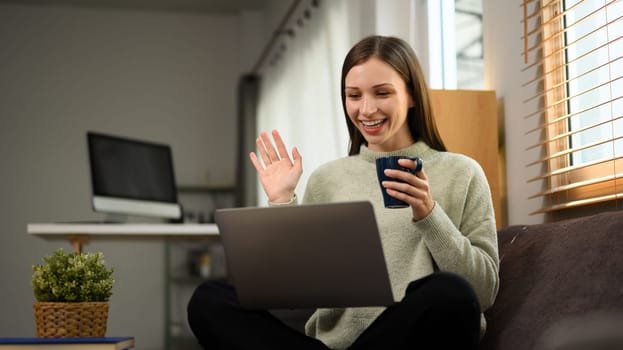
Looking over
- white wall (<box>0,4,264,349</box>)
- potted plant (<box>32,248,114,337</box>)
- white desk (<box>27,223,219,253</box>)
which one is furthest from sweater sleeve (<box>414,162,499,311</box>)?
white wall (<box>0,4,264,349</box>)

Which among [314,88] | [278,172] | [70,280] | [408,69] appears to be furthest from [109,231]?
Result: [408,69]

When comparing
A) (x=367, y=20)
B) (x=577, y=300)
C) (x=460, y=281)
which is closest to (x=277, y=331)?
(x=460, y=281)

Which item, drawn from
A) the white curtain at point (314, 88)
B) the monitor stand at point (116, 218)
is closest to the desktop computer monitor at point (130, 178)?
the monitor stand at point (116, 218)

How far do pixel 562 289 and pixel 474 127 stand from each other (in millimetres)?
961

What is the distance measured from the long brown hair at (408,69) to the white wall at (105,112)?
14.3ft

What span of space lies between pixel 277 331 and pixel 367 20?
211cm

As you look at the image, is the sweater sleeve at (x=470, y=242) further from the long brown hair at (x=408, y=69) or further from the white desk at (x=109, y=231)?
the white desk at (x=109, y=231)

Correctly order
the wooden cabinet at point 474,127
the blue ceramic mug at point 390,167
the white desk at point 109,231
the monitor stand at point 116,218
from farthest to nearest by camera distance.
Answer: the monitor stand at point 116,218 → the white desk at point 109,231 → the wooden cabinet at point 474,127 → the blue ceramic mug at point 390,167

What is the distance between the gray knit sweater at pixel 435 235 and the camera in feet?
5.18

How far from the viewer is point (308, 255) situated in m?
1.45

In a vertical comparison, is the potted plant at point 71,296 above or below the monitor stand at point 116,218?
below

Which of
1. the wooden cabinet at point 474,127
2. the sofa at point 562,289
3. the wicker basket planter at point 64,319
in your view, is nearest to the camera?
the sofa at point 562,289

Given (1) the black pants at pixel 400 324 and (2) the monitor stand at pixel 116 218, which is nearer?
(1) the black pants at pixel 400 324

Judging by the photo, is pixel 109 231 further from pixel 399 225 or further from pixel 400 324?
pixel 400 324
